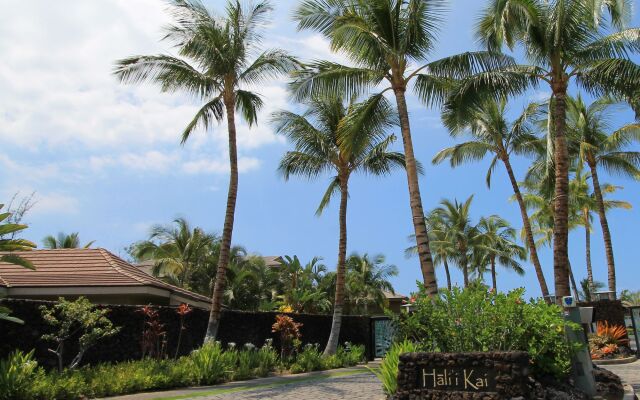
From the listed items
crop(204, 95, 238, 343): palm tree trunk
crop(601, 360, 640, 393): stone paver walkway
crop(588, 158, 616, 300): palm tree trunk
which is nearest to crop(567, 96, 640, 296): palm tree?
crop(588, 158, 616, 300): palm tree trunk

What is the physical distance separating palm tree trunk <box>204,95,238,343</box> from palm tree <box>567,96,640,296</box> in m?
16.0

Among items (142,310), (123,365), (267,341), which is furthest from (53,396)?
(267,341)

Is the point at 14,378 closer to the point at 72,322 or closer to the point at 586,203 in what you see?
the point at 72,322

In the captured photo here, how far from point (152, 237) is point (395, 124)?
23104 mm

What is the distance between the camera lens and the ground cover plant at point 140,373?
9312 mm

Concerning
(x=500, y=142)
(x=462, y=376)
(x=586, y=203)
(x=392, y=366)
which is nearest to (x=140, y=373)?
(x=392, y=366)

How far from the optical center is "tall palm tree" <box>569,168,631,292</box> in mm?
33209

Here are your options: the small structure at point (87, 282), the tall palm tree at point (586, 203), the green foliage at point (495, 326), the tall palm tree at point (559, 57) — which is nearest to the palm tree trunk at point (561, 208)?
the tall palm tree at point (559, 57)

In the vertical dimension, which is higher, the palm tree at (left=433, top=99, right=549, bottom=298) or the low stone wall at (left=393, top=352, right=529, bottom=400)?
the palm tree at (left=433, top=99, right=549, bottom=298)

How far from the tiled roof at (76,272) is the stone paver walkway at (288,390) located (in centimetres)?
509

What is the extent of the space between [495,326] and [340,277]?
1263cm

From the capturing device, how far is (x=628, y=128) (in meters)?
25.3

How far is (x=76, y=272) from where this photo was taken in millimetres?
17344

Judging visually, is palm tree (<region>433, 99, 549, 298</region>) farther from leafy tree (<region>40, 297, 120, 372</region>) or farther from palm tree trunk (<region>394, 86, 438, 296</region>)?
leafy tree (<region>40, 297, 120, 372</region>)
